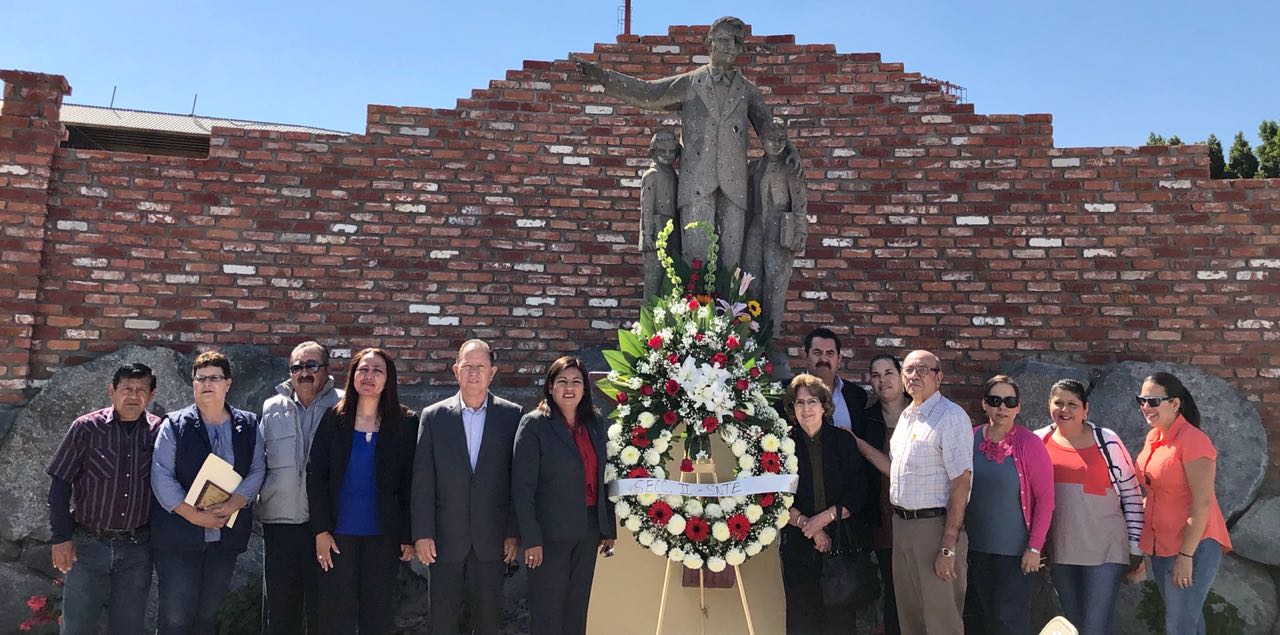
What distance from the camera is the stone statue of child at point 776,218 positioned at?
5.08m

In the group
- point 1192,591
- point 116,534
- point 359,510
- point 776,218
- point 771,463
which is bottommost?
point 1192,591

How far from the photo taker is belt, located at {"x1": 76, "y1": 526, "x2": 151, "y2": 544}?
395 centimetres

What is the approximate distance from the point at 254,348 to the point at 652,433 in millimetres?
3433

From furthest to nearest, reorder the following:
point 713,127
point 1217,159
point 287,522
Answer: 1. point 1217,159
2. point 713,127
3. point 287,522

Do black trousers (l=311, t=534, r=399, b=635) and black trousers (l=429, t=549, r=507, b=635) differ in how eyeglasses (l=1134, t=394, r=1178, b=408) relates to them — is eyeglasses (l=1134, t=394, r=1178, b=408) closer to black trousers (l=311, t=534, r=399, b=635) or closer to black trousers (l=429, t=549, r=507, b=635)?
black trousers (l=429, t=549, r=507, b=635)

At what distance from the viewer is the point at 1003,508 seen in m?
4.23

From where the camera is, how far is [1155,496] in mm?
4207

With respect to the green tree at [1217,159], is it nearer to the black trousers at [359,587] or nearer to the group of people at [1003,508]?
the group of people at [1003,508]

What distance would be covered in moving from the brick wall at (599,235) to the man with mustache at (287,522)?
87.3 inches

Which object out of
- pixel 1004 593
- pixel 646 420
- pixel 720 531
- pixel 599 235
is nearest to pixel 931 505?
pixel 1004 593

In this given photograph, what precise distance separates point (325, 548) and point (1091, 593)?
3475 millimetres

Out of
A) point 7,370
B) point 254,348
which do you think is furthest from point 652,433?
point 7,370

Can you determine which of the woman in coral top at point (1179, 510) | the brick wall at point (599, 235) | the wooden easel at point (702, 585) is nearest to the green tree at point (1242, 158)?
the brick wall at point (599, 235)

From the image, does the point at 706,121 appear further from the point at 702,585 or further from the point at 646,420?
the point at 702,585
